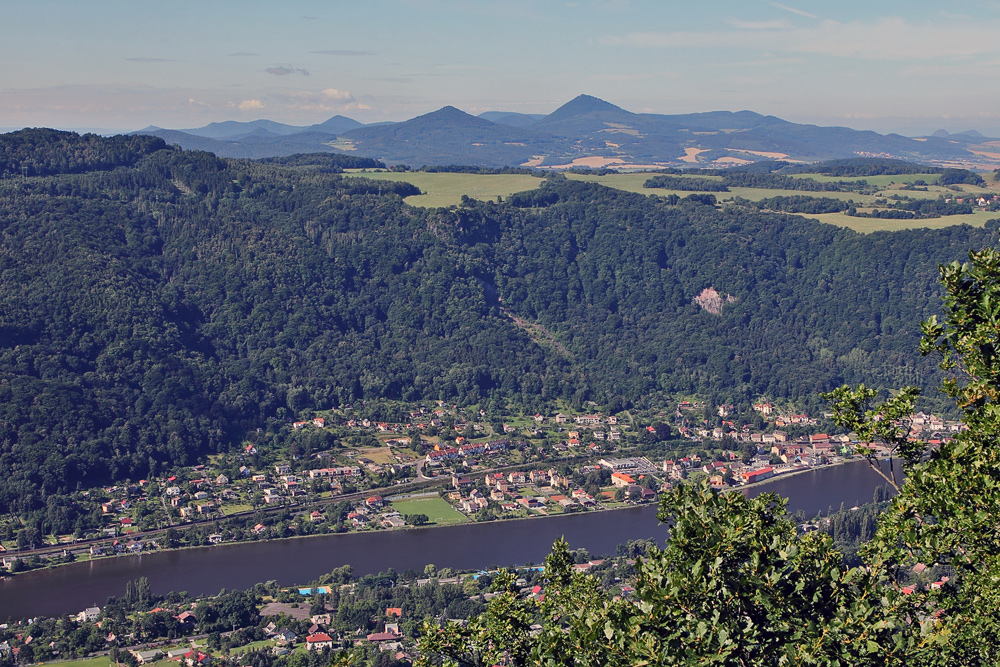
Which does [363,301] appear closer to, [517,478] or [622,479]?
[517,478]

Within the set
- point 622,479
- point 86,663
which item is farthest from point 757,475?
point 86,663

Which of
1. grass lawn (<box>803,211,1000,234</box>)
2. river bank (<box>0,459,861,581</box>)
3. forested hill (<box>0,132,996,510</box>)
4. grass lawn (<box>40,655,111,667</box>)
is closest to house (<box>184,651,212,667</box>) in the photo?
grass lawn (<box>40,655,111,667</box>)

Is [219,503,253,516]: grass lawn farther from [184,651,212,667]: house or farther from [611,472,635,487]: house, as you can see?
[611,472,635,487]: house

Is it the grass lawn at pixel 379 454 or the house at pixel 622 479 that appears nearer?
the house at pixel 622 479

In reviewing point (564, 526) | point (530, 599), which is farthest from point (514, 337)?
point (530, 599)

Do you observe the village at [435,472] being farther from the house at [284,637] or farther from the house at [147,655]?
the house at [284,637]

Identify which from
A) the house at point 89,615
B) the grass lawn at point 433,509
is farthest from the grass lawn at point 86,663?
the grass lawn at point 433,509

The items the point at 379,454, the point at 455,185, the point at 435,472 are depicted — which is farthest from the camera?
the point at 455,185
